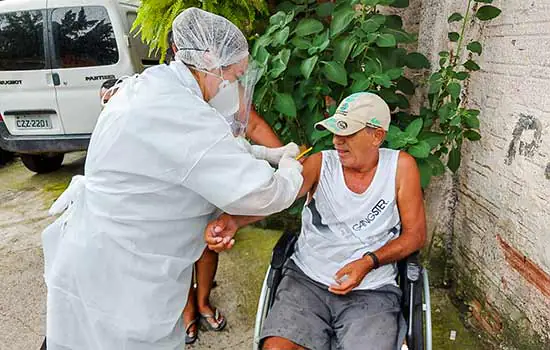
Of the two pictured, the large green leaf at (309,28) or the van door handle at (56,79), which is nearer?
the large green leaf at (309,28)

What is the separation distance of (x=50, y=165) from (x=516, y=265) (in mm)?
5116

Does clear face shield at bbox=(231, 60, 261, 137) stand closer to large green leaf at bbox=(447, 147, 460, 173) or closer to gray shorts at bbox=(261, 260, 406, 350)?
gray shorts at bbox=(261, 260, 406, 350)

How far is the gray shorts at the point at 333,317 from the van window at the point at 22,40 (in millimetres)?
3517

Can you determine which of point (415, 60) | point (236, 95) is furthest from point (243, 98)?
point (415, 60)

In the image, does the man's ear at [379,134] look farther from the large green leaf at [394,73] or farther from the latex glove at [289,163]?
the large green leaf at [394,73]

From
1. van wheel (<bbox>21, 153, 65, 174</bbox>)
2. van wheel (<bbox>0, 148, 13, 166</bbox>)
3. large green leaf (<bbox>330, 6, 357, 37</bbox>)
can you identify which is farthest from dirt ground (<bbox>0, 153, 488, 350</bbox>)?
van wheel (<bbox>0, 148, 13, 166</bbox>)

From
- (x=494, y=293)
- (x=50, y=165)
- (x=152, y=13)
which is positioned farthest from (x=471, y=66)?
(x=50, y=165)

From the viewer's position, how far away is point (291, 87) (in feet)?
7.97

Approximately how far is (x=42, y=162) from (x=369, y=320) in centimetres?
483

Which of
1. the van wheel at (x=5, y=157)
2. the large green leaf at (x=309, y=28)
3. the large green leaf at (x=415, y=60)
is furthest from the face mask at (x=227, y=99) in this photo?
the van wheel at (x=5, y=157)

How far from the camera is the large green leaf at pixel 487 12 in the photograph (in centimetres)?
200

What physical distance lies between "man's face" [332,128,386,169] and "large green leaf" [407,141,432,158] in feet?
0.91

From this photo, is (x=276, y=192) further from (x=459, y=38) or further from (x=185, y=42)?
(x=459, y=38)

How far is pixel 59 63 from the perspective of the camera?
418 centimetres
